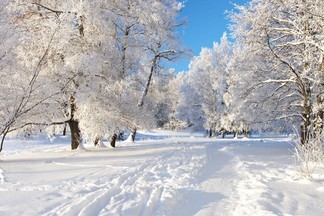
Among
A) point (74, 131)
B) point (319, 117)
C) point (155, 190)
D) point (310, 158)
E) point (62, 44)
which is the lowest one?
point (155, 190)

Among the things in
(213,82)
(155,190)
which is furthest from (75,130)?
(213,82)

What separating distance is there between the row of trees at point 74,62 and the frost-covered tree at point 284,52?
524cm

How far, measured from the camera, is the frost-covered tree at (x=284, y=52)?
10168mm

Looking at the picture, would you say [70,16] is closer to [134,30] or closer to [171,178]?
[134,30]

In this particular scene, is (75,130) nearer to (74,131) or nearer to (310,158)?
(74,131)

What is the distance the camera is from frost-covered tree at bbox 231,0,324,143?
10168 mm

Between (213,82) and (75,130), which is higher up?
(213,82)

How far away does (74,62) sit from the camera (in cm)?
1160

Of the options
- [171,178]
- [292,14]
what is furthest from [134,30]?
[171,178]

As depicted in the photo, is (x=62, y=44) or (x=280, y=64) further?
(x=280, y=64)

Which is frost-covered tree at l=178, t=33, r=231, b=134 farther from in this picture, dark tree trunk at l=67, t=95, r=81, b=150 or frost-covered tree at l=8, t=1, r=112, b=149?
frost-covered tree at l=8, t=1, r=112, b=149

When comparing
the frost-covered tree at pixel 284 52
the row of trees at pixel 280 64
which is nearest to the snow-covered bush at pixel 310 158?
the row of trees at pixel 280 64

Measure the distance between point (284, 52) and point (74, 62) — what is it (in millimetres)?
8158

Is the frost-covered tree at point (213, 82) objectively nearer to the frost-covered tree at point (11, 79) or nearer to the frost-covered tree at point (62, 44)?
the frost-covered tree at point (62, 44)
